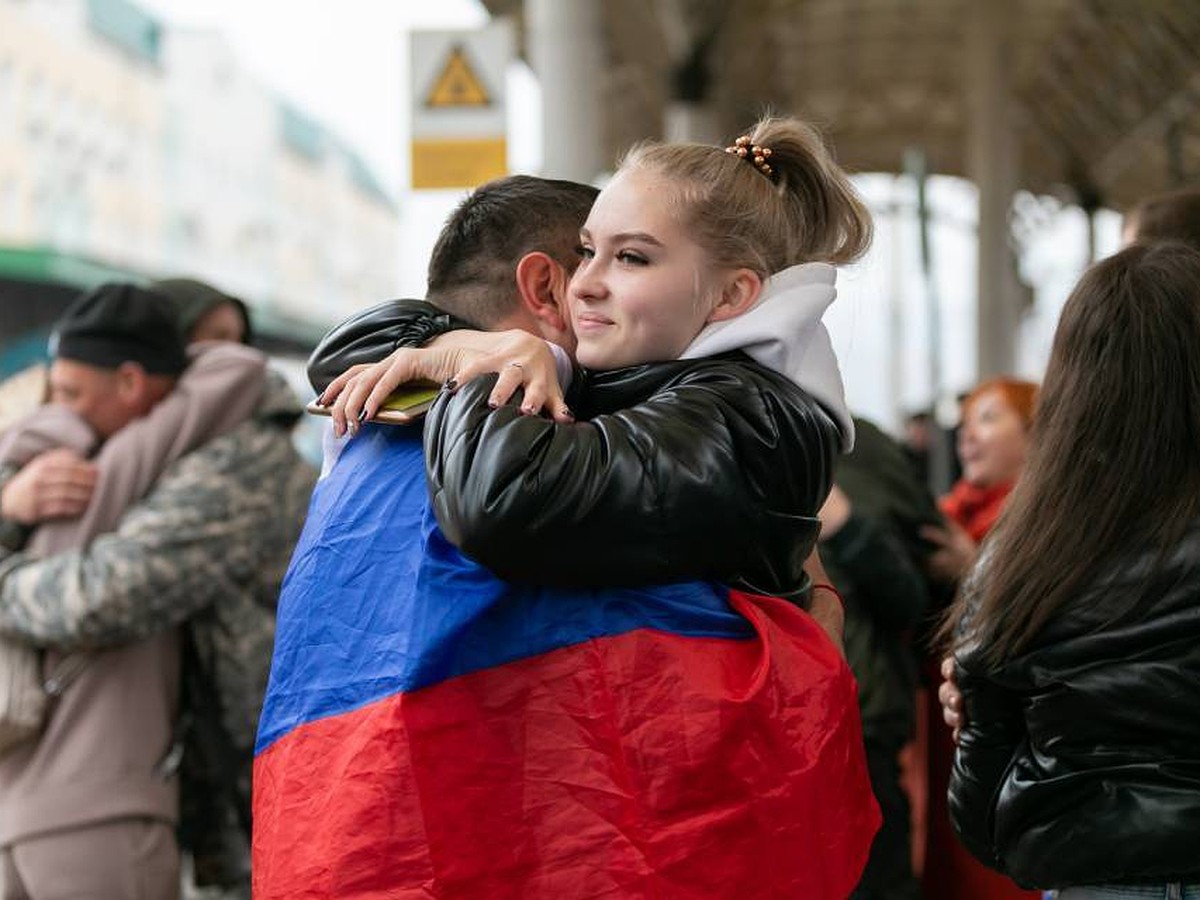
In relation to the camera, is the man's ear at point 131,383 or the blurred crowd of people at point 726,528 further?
the man's ear at point 131,383

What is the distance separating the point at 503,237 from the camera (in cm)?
235

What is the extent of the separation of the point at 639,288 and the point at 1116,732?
0.93 meters

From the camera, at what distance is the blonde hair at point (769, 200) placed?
85.4 inches

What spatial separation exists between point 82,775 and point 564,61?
20.4 ft

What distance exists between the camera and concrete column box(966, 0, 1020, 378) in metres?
24.1

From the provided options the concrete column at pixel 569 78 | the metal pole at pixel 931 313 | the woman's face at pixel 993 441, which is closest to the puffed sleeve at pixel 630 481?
the woman's face at pixel 993 441

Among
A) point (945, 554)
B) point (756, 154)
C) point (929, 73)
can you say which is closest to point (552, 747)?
point (756, 154)

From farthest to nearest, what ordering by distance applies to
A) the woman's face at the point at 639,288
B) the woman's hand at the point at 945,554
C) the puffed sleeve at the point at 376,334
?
the woman's hand at the point at 945,554 < the puffed sleeve at the point at 376,334 < the woman's face at the point at 639,288

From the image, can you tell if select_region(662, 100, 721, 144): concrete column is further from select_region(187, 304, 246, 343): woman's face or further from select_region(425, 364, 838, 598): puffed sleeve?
select_region(425, 364, 838, 598): puffed sleeve

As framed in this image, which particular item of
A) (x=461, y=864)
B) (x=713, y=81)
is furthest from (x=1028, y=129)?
(x=461, y=864)

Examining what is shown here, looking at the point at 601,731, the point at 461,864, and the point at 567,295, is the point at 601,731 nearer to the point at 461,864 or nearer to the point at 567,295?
the point at 461,864

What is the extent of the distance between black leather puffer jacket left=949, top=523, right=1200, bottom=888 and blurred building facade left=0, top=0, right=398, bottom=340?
14.8 meters

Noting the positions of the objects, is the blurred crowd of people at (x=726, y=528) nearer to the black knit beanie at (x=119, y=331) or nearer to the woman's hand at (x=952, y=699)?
the woman's hand at (x=952, y=699)

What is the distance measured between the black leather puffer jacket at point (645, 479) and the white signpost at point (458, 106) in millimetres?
5143
